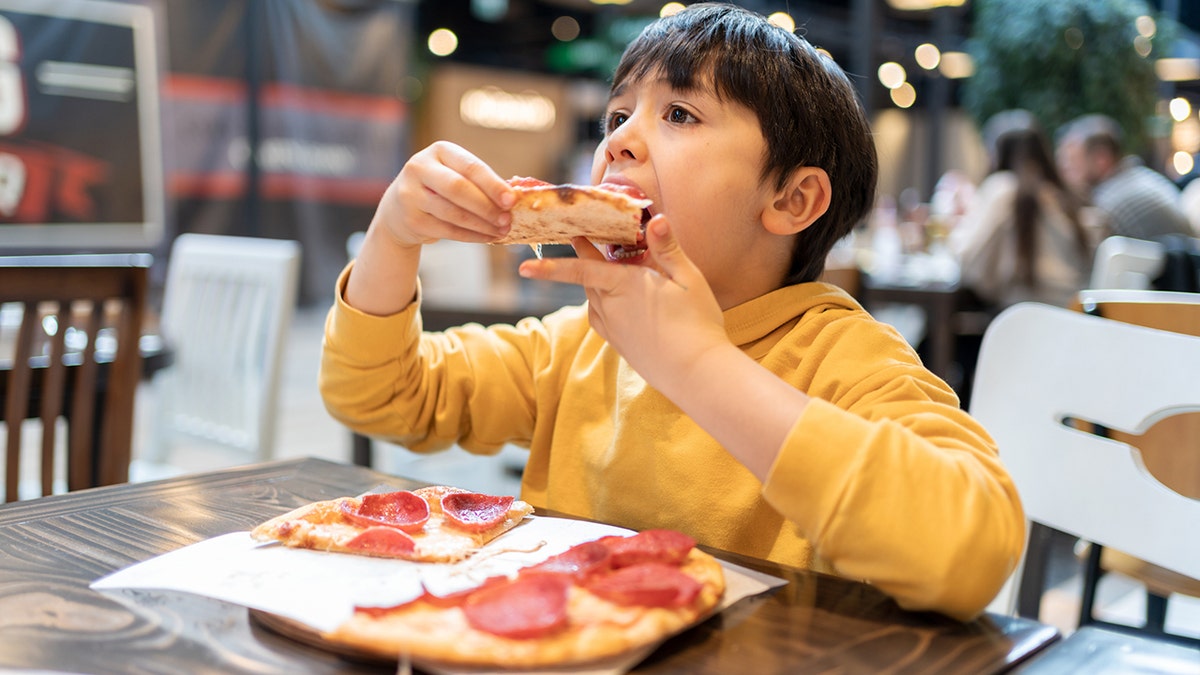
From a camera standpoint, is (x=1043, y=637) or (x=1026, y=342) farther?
(x=1026, y=342)

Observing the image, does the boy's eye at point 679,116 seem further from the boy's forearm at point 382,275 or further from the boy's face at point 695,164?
the boy's forearm at point 382,275

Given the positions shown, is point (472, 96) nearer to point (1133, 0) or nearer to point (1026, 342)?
point (1133, 0)

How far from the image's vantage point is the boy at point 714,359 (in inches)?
32.1

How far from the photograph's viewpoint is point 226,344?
2.74 meters

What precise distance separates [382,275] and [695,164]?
1.32ft

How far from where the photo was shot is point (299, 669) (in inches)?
26.0

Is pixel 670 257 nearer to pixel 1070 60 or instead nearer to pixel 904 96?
pixel 1070 60

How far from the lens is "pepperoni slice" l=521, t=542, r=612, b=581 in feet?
2.58

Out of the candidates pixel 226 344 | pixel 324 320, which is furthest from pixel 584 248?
pixel 324 320

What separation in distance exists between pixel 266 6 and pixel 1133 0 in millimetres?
6693

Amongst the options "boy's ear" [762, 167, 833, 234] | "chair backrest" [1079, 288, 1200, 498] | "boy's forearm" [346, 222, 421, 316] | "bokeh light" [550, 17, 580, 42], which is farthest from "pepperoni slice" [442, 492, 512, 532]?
"bokeh light" [550, 17, 580, 42]

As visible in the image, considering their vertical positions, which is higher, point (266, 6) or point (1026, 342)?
point (266, 6)

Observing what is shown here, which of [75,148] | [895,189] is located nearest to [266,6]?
[75,148]

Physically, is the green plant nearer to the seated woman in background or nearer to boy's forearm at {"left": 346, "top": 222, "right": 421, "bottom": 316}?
the seated woman in background
